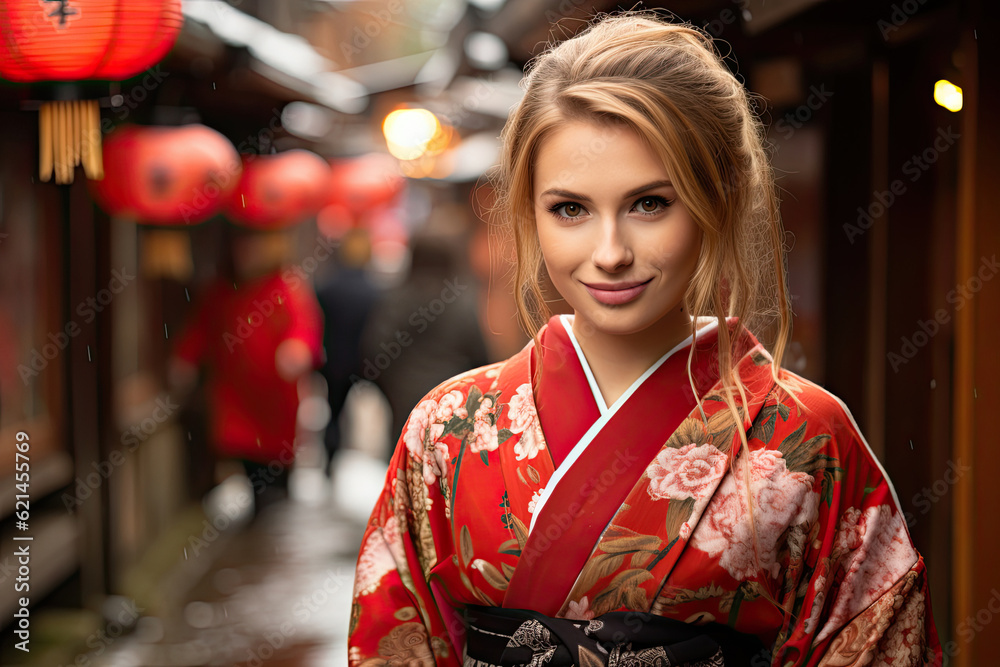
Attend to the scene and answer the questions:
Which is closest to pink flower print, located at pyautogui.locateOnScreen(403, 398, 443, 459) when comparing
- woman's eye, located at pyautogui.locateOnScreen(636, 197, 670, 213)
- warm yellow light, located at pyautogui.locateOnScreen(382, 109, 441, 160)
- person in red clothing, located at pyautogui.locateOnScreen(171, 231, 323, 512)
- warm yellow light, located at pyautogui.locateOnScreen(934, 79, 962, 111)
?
woman's eye, located at pyautogui.locateOnScreen(636, 197, 670, 213)

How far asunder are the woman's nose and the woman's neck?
0.30 meters

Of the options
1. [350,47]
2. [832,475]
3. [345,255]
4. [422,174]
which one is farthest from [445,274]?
[350,47]

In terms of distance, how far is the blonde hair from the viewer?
1.81m

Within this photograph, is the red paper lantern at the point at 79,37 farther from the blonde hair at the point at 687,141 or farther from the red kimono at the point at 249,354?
the red kimono at the point at 249,354

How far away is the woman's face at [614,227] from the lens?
1809mm

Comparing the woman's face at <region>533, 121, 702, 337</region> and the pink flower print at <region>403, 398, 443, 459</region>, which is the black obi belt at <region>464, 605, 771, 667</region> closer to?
the pink flower print at <region>403, 398, 443, 459</region>

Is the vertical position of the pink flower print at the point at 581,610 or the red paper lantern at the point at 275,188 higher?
the red paper lantern at the point at 275,188

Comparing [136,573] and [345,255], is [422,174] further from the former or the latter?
[136,573]

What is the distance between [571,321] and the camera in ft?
7.36

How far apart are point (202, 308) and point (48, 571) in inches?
113

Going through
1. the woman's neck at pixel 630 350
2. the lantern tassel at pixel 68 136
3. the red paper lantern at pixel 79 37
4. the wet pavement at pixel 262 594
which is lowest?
the wet pavement at pixel 262 594

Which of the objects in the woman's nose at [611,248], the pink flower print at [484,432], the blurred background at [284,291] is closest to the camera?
the woman's nose at [611,248]

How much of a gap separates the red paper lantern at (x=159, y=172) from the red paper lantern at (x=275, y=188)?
1604 millimetres

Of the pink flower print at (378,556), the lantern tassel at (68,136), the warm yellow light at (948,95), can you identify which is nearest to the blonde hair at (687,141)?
the pink flower print at (378,556)
